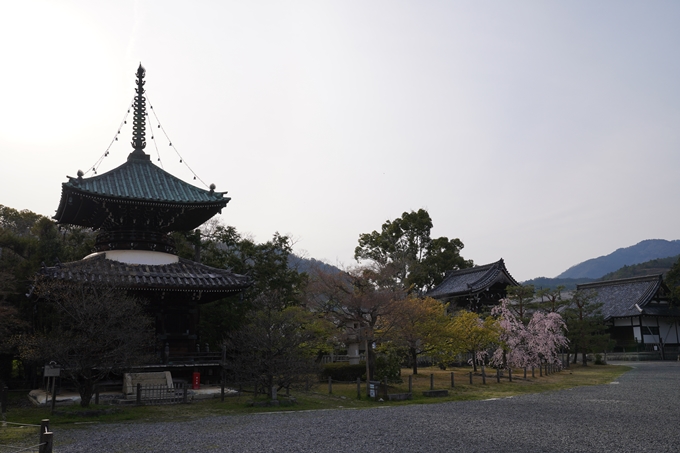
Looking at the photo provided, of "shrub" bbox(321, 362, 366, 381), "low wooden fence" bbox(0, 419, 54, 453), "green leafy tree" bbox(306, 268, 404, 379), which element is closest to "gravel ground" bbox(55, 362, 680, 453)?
"low wooden fence" bbox(0, 419, 54, 453)

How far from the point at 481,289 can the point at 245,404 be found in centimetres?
2883

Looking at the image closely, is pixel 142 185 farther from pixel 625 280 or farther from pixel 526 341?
pixel 625 280

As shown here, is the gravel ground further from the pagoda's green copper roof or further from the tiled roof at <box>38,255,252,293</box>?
the pagoda's green copper roof

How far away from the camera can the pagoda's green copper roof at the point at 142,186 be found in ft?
70.6

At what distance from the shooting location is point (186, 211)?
76.9 ft

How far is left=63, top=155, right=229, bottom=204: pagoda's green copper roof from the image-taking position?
2152 cm

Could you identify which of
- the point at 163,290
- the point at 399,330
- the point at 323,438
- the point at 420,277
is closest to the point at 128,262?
the point at 163,290

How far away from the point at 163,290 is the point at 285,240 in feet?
41.7

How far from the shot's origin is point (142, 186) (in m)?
23.0

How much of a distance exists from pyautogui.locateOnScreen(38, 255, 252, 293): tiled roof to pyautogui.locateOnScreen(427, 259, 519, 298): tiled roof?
26.1 m

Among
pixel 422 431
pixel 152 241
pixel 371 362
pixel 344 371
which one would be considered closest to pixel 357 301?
pixel 371 362

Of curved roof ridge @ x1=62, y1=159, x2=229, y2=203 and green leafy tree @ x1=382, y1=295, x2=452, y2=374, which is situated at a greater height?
curved roof ridge @ x1=62, y1=159, x2=229, y2=203

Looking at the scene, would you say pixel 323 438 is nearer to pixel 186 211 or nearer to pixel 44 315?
pixel 186 211

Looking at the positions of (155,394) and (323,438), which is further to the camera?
(155,394)
